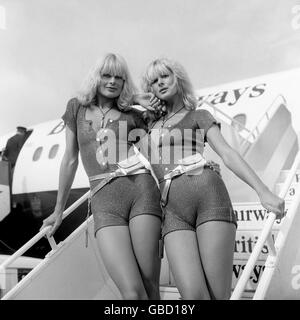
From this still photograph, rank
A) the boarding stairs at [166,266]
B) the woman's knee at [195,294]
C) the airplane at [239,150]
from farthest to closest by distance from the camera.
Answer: the airplane at [239,150] < the boarding stairs at [166,266] < the woman's knee at [195,294]

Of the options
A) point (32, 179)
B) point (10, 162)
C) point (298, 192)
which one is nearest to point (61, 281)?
point (298, 192)

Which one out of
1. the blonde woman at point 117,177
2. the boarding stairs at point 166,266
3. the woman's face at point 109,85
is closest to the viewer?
the blonde woman at point 117,177

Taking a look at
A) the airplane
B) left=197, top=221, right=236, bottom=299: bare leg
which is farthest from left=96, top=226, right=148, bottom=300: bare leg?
the airplane

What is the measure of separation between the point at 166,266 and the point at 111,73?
227 centimetres

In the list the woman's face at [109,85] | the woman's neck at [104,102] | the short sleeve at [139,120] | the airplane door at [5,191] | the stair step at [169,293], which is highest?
the woman's face at [109,85]

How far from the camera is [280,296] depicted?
115 inches

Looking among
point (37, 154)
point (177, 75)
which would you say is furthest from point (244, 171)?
point (37, 154)

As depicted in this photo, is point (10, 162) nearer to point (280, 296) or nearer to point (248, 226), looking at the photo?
point (248, 226)

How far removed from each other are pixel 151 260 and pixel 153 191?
41cm

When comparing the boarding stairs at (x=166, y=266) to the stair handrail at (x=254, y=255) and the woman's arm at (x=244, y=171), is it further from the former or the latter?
the woman's arm at (x=244, y=171)

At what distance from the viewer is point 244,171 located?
7.85 ft

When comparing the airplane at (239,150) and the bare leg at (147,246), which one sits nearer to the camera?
the bare leg at (147,246)

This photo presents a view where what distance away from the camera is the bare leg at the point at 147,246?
235 centimetres

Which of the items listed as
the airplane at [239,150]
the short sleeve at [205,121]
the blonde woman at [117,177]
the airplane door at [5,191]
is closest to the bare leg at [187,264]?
the blonde woman at [117,177]
